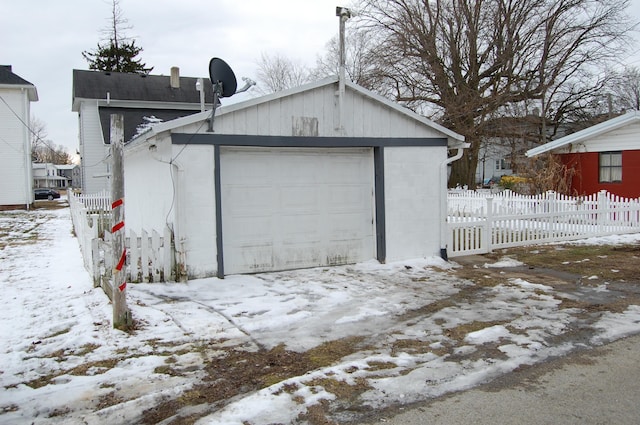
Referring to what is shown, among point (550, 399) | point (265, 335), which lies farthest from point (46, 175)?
point (550, 399)

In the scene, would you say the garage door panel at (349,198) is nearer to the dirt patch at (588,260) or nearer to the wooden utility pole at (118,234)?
the dirt patch at (588,260)

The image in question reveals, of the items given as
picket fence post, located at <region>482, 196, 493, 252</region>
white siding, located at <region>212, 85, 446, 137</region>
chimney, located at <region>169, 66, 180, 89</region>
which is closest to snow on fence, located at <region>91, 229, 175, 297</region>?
white siding, located at <region>212, 85, 446, 137</region>

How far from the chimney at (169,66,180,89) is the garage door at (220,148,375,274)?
25.0 meters

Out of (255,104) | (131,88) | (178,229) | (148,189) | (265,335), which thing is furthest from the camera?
(131,88)

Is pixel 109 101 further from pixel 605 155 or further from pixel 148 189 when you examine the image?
pixel 605 155

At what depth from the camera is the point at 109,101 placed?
28844mm

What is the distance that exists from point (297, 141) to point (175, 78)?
2528 cm

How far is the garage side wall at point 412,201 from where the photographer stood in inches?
378

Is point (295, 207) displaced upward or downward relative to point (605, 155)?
downward

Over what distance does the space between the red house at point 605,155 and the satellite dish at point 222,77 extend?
48.8ft

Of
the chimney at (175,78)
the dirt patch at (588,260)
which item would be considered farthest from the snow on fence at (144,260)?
the chimney at (175,78)

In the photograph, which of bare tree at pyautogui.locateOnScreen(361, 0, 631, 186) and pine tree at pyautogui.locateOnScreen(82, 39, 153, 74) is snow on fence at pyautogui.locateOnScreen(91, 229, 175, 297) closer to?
bare tree at pyautogui.locateOnScreen(361, 0, 631, 186)

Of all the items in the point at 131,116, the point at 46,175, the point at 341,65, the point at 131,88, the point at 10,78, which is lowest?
the point at 341,65

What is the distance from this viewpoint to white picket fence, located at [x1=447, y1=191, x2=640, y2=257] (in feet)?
36.6
